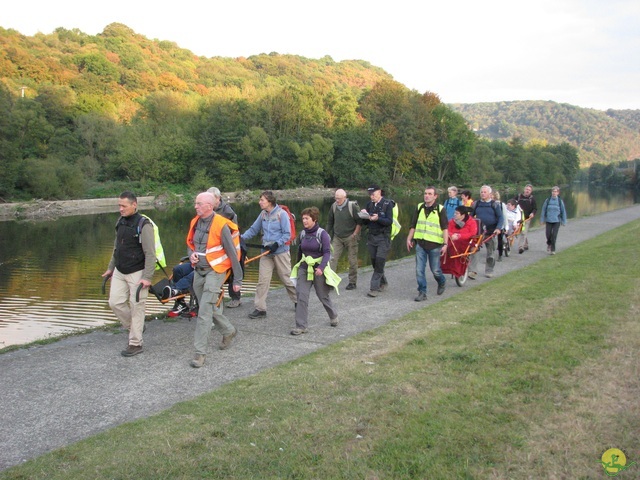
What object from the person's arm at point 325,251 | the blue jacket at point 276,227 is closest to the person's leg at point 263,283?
the blue jacket at point 276,227

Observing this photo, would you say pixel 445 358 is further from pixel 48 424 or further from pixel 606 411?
pixel 48 424

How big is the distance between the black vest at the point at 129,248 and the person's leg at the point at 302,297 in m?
2.24

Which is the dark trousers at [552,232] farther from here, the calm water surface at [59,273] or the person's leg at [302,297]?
the person's leg at [302,297]

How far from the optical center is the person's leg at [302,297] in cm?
792

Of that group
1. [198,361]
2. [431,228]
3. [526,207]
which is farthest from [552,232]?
[198,361]

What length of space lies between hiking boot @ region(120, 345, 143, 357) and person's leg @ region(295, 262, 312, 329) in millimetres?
2180

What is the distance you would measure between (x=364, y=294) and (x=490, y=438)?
672 centimetres

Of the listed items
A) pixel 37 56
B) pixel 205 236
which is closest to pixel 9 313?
pixel 205 236

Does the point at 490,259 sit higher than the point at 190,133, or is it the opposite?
the point at 190,133

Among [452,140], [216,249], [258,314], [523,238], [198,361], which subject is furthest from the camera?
[452,140]

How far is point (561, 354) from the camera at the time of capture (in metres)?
5.93

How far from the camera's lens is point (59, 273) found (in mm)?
16812

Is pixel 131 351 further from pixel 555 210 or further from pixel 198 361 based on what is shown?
pixel 555 210

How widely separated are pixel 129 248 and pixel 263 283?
2630mm
